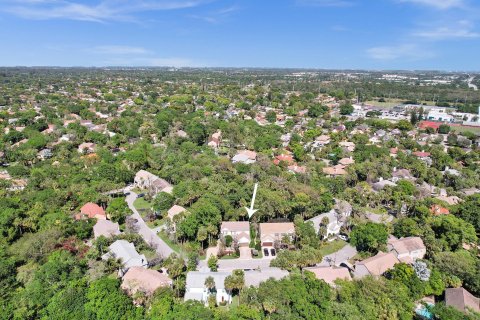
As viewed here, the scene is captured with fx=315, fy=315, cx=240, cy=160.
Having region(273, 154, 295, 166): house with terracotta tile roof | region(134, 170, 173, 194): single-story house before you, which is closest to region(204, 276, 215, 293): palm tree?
region(134, 170, 173, 194): single-story house

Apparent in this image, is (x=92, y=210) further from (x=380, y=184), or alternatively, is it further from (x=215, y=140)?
(x=380, y=184)

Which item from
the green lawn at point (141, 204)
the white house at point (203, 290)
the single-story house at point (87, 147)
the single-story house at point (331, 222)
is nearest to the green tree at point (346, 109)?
the single-story house at point (331, 222)

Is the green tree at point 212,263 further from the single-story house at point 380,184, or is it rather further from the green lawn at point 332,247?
the single-story house at point 380,184

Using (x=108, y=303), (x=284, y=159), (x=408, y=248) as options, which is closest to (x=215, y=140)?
(x=284, y=159)

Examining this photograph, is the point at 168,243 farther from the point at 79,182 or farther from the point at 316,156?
the point at 316,156

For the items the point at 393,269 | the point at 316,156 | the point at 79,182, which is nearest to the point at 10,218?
the point at 79,182

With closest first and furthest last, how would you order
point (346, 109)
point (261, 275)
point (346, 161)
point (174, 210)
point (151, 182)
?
point (261, 275), point (174, 210), point (151, 182), point (346, 161), point (346, 109)
